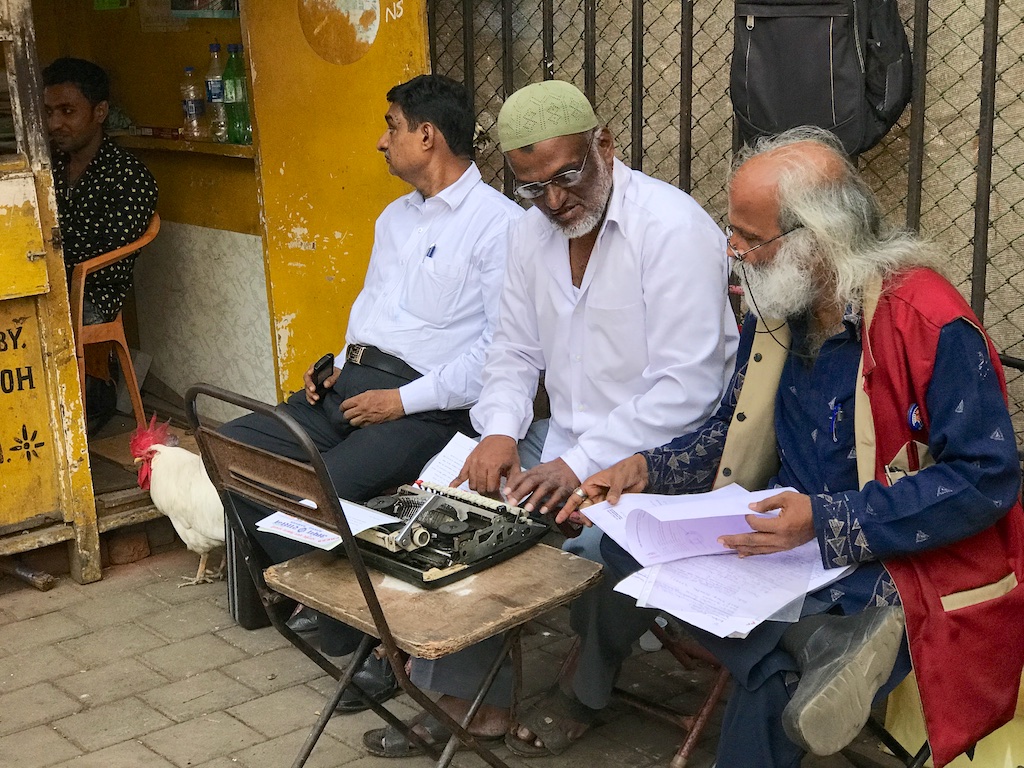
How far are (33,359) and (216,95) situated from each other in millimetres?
1425

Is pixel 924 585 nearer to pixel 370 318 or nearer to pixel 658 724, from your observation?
pixel 658 724

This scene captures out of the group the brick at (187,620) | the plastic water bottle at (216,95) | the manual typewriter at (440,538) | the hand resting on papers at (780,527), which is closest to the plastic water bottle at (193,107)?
the plastic water bottle at (216,95)

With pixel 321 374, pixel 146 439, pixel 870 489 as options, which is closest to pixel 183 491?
pixel 146 439

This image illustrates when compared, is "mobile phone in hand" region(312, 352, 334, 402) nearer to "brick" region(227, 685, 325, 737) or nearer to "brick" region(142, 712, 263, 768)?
"brick" region(227, 685, 325, 737)

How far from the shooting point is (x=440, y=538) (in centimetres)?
267

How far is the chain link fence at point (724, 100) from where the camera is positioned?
4199 mm

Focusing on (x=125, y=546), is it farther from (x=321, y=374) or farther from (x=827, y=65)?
(x=827, y=65)

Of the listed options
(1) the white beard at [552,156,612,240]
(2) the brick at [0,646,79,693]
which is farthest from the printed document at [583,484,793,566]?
(2) the brick at [0,646,79,693]

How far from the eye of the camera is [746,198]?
8.53ft

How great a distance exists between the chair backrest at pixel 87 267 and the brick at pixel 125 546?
32.9 inches

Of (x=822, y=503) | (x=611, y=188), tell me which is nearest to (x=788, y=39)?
(x=611, y=188)

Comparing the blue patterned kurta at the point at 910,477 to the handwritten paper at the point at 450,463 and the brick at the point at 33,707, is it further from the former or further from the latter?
the brick at the point at 33,707

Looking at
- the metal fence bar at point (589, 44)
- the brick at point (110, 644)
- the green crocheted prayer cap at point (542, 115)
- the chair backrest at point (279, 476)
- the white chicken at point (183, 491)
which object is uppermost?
the metal fence bar at point (589, 44)

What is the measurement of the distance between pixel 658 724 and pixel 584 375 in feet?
3.24
